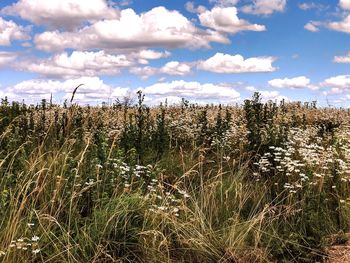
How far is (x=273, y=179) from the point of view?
28.2ft

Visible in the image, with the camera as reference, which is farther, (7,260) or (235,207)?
(235,207)

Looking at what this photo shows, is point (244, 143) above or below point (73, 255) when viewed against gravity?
above

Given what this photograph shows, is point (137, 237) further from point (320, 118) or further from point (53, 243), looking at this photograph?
point (320, 118)

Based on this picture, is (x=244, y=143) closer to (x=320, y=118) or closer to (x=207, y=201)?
(x=207, y=201)

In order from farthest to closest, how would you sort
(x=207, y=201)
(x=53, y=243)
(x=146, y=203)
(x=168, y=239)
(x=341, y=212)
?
(x=341, y=212) < (x=207, y=201) < (x=146, y=203) < (x=168, y=239) < (x=53, y=243)

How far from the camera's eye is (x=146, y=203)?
227 inches

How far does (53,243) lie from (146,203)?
1.25m

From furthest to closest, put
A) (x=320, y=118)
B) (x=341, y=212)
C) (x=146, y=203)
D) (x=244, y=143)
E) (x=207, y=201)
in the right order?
(x=320, y=118)
(x=244, y=143)
(x=341, y=212)
(x=207, y=201)
(x=146, y=203)

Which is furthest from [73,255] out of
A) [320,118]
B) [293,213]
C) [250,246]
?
[320,118]

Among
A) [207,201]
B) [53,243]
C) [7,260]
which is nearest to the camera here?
[7,260]

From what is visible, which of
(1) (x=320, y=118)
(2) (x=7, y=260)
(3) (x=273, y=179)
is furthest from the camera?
(1) (x=320, y=118)

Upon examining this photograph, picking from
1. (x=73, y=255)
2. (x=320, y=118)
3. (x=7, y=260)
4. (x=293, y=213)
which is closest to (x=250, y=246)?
(x=293, y=213)

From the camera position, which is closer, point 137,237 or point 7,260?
point 7,260

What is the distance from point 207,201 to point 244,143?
4650mm
